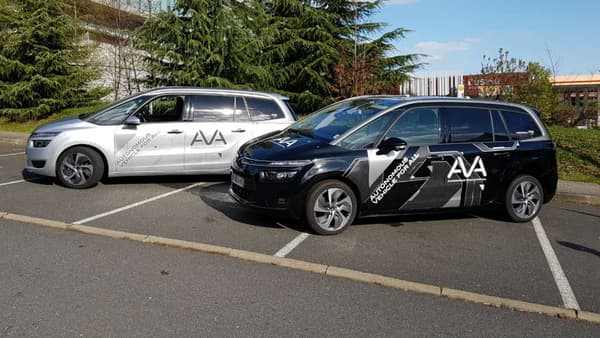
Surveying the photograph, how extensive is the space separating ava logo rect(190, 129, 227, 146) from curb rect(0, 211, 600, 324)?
286 centimetres

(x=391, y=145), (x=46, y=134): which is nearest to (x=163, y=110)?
(x=46, y=134)

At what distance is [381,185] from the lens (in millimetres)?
5766

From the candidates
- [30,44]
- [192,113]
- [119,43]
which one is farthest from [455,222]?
[119,43]

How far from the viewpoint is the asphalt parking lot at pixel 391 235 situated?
15.1 feet

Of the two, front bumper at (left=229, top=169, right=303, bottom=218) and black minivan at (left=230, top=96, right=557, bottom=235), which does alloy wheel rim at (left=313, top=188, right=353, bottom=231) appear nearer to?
black minivan at (left=230, top=96, right=557, bottom=235)

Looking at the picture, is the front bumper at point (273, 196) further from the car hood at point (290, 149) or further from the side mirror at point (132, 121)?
the side mirror at point (132, 121)

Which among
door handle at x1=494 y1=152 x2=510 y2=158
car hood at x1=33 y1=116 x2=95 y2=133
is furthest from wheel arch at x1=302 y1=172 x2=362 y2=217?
car hood at x1=33 y1=116 x2=95 y2=133

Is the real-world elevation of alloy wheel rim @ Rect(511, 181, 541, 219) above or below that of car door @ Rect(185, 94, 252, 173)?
below

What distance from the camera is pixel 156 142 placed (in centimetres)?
802

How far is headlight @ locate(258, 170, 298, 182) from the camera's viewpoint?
5.48m

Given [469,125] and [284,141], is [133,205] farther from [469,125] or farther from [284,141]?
[469,125]

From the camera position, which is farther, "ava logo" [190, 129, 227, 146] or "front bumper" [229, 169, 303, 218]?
"ava logo" [190, 129, 227, 146]

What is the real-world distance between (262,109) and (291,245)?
393 centimetres

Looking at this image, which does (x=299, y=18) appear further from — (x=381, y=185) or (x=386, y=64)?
(x=381, y=185)
